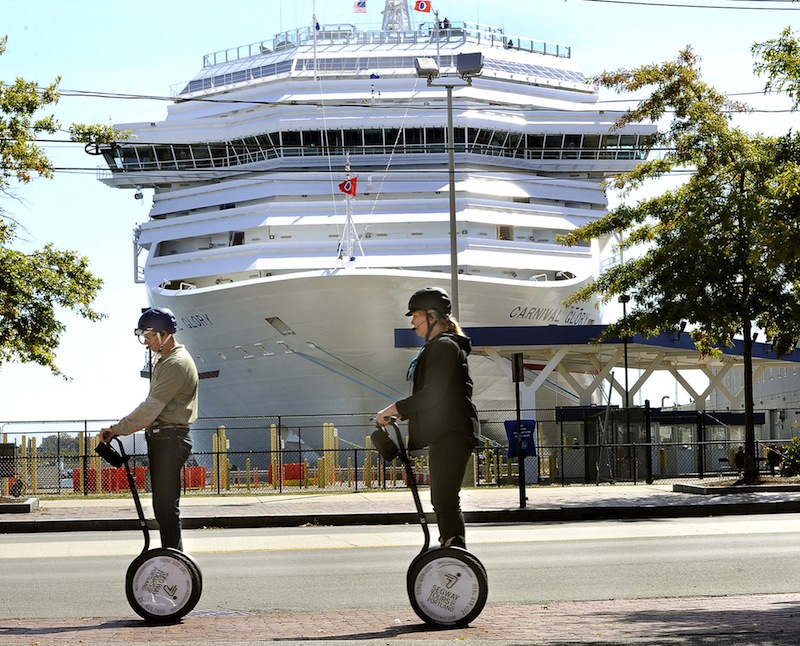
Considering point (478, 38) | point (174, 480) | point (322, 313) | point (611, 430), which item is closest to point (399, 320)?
point (322, 313)

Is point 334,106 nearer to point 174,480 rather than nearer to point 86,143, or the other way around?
point 86,143

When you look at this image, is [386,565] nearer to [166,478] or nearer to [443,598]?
[166,478]

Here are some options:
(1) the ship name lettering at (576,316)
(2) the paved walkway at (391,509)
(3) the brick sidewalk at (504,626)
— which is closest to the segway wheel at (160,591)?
(3) the brick sidewalk at (504,626)

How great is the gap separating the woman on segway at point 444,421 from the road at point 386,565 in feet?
6.07

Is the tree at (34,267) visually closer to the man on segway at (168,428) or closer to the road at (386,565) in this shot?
the road at (386,565)

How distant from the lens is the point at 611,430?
30.3m

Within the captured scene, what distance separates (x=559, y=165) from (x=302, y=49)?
10.3 metres

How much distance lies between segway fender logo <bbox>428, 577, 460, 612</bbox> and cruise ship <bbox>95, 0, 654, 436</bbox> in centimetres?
2151

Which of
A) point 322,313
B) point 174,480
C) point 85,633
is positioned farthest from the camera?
point 322,313

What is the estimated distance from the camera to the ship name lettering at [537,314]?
34906mm

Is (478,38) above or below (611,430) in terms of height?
above

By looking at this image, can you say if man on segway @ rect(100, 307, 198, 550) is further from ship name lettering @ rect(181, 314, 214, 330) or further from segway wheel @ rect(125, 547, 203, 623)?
ship name lettering @ rect(181, 314, 214, 330)

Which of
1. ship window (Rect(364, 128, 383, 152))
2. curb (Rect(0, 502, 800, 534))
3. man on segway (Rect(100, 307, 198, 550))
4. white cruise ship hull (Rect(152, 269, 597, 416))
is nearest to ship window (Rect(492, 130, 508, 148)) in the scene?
ship window (Rect(364, 128, 383, 152))

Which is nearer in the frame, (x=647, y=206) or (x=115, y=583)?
(x=115, y=583)
